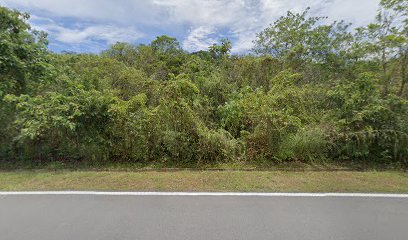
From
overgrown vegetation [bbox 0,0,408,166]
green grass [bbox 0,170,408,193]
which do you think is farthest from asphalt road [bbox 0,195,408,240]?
overgrown vegetation [bbox 0,0,408,166]

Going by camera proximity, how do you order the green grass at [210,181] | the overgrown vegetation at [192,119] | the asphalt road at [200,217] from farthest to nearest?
the overgrown vegetation at [192,119] < the green grass at [210,181] < the asphalt road at [200,217]

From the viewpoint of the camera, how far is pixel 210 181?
15.9 feet

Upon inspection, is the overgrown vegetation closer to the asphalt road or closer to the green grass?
the green grass

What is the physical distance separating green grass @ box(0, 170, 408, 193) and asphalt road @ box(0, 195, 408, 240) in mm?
434

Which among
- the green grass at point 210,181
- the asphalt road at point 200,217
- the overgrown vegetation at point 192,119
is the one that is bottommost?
the asphalt road at point 200,217

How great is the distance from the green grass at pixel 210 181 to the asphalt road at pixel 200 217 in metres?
0.43

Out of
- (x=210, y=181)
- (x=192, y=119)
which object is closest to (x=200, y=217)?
(x=210, y=181)

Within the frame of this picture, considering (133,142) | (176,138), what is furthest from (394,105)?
(133,142)

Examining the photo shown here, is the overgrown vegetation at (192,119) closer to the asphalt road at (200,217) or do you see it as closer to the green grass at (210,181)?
the green grass at (210,181)

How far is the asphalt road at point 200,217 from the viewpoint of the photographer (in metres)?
2.98

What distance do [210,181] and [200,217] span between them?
147 centimetres

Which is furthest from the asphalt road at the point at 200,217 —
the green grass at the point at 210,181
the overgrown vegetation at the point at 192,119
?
the overgrown vegetation at the point at 192,119

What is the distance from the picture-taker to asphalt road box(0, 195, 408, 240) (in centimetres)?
298

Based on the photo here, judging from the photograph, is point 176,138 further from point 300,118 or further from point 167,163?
point 300,118
